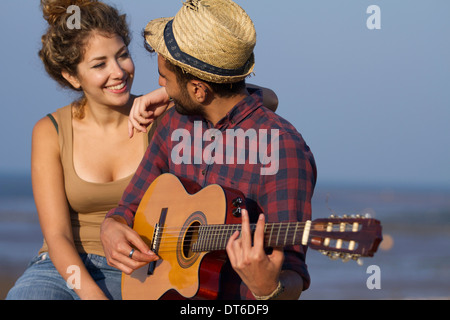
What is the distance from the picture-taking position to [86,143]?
3.88 metres

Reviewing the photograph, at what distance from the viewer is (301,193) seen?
264cm

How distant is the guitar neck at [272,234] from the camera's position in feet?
7.75

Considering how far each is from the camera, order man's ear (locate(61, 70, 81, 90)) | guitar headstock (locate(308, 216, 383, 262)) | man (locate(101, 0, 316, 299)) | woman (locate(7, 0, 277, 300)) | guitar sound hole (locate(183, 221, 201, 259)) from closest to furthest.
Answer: guitar headstock (locate(308, 216, 383, 262)) → man (locate(101, 0, 316, 299)) → guitar sound hole (locate(183, 221, 201, 259)) → woman (locate(7, 0, 277, 300)) → man's ear (locate(61, 70, 81, 90))

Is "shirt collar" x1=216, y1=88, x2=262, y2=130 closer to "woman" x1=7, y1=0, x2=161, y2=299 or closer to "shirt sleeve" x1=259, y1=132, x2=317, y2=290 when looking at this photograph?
"shirt sleeve" x1=259, y1=132, x2=317, y2=290

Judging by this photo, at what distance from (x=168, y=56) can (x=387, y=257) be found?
777 centimetres

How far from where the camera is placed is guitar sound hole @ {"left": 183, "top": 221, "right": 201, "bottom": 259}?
2.83 m

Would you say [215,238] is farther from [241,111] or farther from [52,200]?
[52,200]

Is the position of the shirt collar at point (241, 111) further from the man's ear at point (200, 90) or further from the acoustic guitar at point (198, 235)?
the acoustic guitar at point (198, 235)

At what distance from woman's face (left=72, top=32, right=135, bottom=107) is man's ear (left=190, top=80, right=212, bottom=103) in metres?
0.78

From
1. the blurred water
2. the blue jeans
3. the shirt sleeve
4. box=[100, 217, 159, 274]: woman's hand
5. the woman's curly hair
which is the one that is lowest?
the blurred water

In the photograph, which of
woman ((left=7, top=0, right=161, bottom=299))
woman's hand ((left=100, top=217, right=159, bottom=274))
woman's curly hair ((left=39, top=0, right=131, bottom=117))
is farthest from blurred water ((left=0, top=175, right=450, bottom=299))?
woman's curly hair ((left=39, top=0, right=131, bottom=117))

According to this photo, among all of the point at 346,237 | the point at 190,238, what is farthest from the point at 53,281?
the point at 346,237

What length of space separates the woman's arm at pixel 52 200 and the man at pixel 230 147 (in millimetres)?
342

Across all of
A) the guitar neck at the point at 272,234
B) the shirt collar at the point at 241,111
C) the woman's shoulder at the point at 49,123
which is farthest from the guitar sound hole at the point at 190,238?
the woman's shoulder at the point at 49,123
